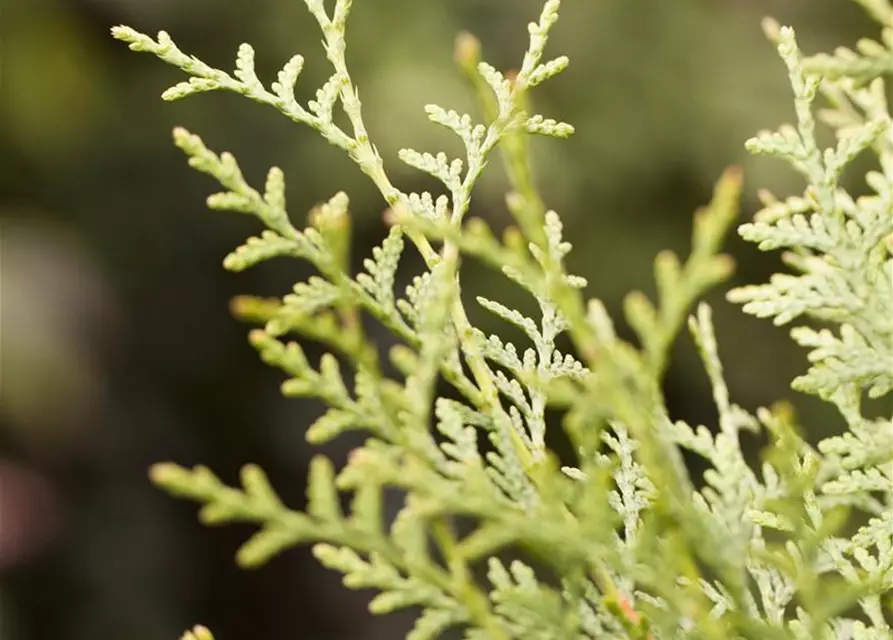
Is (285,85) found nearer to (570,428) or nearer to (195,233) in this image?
(570,428)

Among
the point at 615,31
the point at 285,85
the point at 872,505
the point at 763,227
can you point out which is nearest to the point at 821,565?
the point at 872,505

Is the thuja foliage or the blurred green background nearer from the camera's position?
the thuja foliage

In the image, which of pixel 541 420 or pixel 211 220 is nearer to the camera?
pixel 541 420

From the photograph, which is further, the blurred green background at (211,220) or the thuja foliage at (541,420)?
the blurred green background at (211,220)

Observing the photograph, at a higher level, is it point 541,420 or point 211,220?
point 211,220
